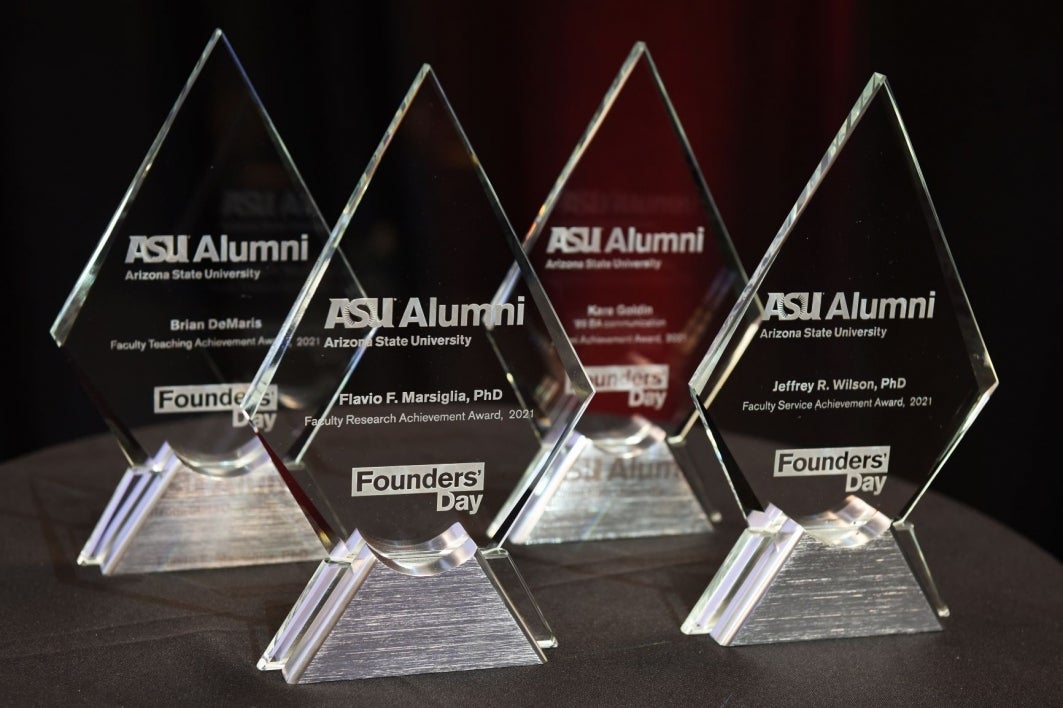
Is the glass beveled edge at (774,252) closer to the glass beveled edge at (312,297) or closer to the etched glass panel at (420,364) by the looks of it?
the etched glass panel at (420,364)

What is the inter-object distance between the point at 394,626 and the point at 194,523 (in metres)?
0.33

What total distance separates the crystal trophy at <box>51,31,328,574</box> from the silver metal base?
0.26m

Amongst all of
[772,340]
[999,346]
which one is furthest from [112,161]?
[999,346]

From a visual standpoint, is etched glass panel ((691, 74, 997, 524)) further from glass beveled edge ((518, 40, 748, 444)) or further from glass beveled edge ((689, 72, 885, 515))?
glass beveled edge ((518, 40, 748, 444))

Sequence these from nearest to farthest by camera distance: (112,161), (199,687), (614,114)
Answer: (199,687), (614,114), (112,161)

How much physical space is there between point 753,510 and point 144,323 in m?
0.64

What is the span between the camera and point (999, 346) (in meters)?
2.12

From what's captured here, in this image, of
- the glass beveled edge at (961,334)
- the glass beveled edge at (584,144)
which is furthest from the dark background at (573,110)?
the glass beveled edge at (961,334)

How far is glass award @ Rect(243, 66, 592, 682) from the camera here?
0.97 meters

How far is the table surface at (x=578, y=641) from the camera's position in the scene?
3.07 feet

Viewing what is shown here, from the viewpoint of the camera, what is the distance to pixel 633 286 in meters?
1.36

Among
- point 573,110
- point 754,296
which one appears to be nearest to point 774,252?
point 754,296

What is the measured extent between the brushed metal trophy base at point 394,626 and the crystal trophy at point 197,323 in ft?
0.80

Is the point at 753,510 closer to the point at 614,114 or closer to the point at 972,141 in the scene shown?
the point at 614,114
